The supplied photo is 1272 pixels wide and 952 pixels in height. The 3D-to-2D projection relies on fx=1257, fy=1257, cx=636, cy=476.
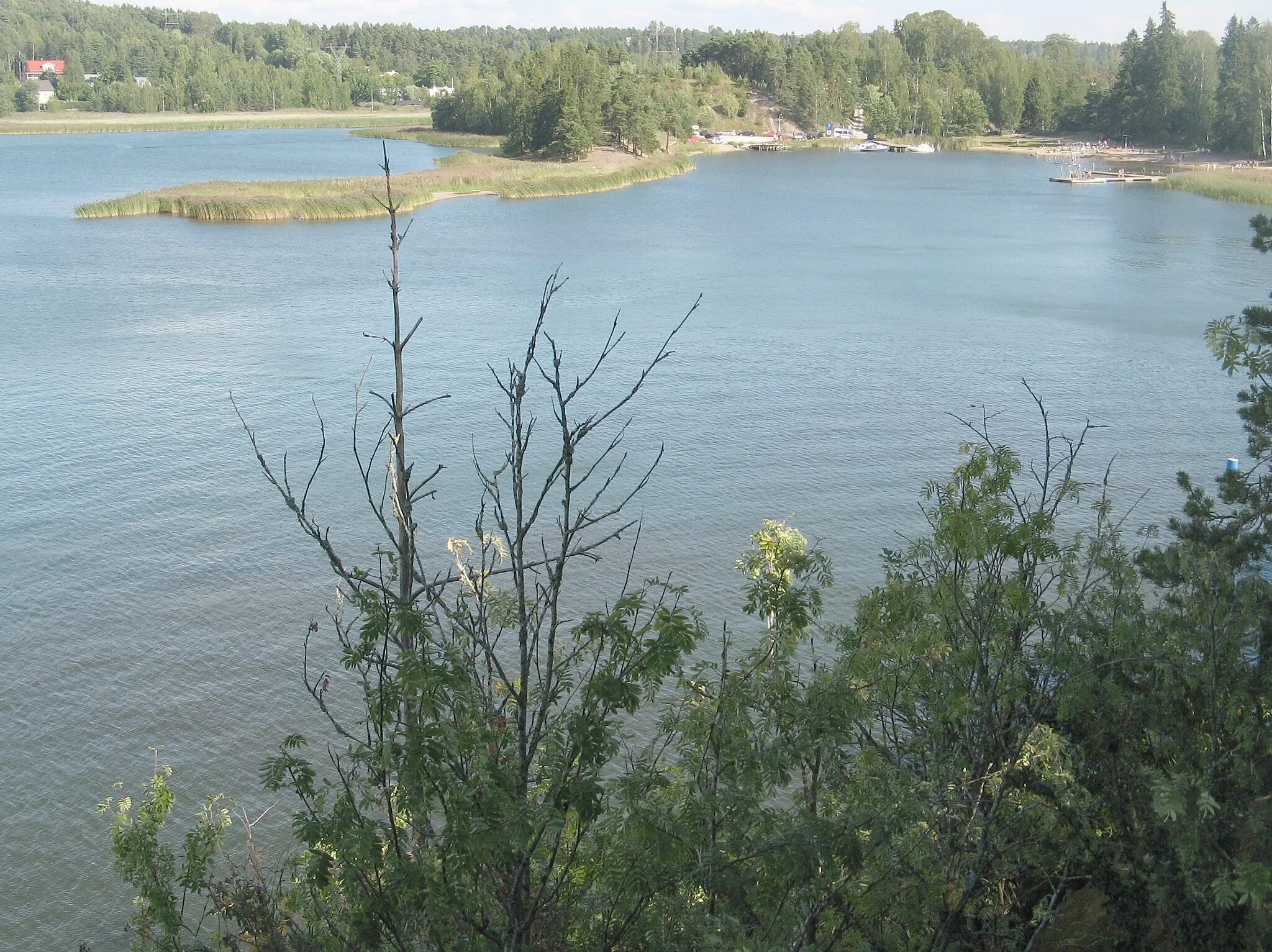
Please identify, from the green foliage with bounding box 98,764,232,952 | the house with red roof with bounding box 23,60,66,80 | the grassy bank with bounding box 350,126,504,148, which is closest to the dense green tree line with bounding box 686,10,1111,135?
the grassy bank with bounding box 350,126,504,148

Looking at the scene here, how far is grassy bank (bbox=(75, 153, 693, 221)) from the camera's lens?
1831 inches

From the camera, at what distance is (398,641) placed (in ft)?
16.0

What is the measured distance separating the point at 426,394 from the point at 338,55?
15185 cm

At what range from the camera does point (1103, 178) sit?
6988 cm

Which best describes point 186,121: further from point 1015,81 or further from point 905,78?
point 1015,81

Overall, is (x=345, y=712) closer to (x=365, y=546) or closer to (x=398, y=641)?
(x=365, y=546)

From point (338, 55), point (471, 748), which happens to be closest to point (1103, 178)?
point (471, 748)

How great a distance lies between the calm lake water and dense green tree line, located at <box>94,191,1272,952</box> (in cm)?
374

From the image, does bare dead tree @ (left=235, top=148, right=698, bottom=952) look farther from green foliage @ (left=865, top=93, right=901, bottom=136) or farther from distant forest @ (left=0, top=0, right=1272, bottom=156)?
green foliage @ (left=865, top=93, right=901, bottom=136)

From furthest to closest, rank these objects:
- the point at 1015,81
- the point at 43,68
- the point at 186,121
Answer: the point at 43,68 < the point at 186,121 < the point at 1015,81

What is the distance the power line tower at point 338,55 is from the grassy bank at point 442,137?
140 ft

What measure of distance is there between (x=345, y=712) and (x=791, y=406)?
12564mm

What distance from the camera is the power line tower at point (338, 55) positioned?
143 meters

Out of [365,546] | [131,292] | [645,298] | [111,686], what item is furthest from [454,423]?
[131,292]
